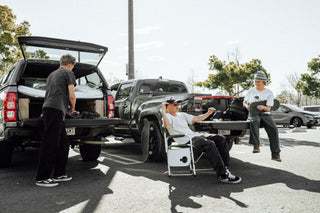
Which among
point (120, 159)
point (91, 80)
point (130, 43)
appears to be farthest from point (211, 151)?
point (130, 43)

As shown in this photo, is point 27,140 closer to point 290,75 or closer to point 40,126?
point 40,126

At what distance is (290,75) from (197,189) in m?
53.0

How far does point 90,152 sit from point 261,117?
149 inches

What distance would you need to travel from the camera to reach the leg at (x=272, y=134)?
18.6 ft

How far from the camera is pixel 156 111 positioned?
6.39m

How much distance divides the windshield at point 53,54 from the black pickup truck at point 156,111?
1.67 meters

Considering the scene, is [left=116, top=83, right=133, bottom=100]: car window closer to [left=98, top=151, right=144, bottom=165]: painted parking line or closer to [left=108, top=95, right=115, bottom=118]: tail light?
[left=98, top=151, right=144, bottom=165]: painted parking line

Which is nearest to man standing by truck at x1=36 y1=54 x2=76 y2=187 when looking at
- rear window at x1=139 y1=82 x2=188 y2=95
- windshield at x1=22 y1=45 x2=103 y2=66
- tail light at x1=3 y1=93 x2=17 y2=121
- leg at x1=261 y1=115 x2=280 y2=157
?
tail light at x1=3 y1=93 x2=17 y2=121

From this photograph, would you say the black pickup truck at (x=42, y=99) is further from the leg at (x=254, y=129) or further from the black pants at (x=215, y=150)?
the leg at (x=254, y=129)

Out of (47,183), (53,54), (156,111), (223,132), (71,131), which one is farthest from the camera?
(156,111)

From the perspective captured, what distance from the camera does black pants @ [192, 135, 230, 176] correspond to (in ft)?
15.1

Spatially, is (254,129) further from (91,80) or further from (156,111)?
(91,80)

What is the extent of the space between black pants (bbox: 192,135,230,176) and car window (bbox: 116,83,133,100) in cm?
357

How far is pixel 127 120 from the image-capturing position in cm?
788
